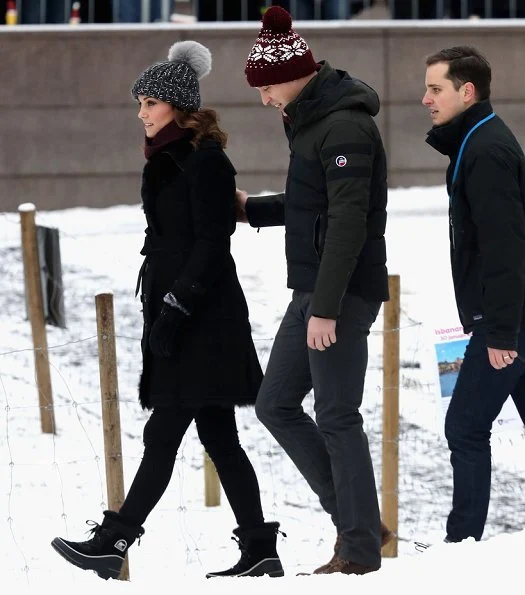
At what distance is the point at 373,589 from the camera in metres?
3.97

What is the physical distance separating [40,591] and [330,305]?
1200mm

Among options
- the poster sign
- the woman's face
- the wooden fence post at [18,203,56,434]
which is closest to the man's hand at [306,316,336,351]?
the woman's face

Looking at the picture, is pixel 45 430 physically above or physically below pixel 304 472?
below

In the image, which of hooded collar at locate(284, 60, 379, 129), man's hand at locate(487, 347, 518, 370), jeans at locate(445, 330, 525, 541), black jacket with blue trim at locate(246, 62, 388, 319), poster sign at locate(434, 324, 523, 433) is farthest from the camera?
poster sign at locate(434, 324, 523, 433)

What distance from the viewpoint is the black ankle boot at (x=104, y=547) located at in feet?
15.0

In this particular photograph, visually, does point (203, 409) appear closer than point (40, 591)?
No

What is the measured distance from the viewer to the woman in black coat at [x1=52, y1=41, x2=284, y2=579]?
4680mm

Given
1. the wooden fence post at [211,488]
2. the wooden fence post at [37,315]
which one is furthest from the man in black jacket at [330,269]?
the wooden fence post at [37,315]

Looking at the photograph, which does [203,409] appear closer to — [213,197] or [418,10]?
[213,197]

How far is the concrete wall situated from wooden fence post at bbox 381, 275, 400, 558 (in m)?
6.70

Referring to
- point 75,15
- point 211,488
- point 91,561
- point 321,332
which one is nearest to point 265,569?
point 91,561

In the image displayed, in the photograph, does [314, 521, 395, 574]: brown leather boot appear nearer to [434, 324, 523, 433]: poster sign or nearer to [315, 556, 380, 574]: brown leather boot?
[315, 556, 380, 574]: brown leather boot

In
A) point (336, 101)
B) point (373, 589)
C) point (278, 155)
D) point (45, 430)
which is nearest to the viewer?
point (373, 589)

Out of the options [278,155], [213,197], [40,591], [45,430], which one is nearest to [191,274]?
[213,197]
